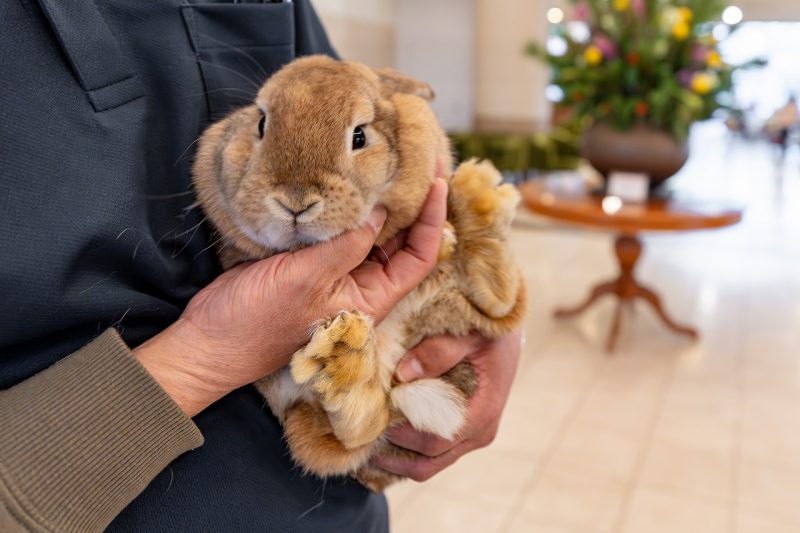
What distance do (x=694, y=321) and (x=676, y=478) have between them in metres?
1.80

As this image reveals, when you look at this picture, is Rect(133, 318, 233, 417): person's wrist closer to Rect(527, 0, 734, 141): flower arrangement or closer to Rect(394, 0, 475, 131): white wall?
Rect(527, 0, 734, 141): flower arrangement

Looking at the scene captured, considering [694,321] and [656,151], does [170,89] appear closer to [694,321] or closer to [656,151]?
[656,151]

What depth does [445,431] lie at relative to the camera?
106cm

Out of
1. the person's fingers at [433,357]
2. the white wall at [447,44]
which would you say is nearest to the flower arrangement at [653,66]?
the person's fingers at [433,357]

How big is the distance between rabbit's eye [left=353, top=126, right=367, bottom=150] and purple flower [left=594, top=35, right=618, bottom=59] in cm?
328

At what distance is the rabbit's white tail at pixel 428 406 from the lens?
1.03 metres

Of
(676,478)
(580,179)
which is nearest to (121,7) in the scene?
(676,478)

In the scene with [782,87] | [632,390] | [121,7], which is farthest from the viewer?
[782,87]

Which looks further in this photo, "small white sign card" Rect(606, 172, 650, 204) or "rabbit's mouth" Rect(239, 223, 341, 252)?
"small white sign card" Rect(606, 172, 650, 204)

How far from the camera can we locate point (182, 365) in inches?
34.1

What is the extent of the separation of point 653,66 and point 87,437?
12.2ft

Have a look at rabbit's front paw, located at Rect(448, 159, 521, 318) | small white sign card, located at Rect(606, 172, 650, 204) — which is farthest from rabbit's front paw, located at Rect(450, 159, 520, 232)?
small white sign card, located at Rect(606, 172, 650, 204)

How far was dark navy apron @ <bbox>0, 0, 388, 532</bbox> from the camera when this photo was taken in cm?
75

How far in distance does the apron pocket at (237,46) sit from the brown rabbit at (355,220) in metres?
0.07
